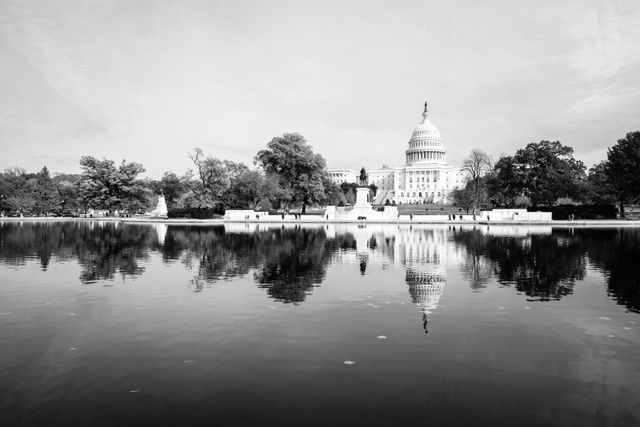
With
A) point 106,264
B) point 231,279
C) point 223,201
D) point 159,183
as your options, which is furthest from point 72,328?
point 159,183

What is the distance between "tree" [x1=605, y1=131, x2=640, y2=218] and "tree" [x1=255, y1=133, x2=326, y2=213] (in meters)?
43.1

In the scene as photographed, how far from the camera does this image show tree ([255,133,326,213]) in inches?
2975

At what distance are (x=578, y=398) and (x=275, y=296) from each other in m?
8.05

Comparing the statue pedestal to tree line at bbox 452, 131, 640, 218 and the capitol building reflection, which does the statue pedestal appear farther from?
the capitol building reflection

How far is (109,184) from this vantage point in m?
75.5

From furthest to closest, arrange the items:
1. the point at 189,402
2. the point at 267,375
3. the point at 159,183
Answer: the point at 159,183 → the point at 267,375 → the point at 189,402

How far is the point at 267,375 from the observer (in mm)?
7133

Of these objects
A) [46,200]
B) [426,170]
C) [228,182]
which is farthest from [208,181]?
[426,170]

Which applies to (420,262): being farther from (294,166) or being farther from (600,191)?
(600,191)

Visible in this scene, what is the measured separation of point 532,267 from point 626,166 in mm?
55952

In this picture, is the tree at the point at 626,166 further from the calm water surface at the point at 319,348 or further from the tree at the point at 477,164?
the calm water surface at the point at 319,348

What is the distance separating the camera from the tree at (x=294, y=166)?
75562mm

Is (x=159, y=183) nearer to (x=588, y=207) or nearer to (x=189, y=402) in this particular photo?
(x=588, y=207)

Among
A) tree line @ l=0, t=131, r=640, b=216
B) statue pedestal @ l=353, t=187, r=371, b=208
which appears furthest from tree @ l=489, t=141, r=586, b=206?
statue pedestal @ l=353, t=187, r=371, b=208
